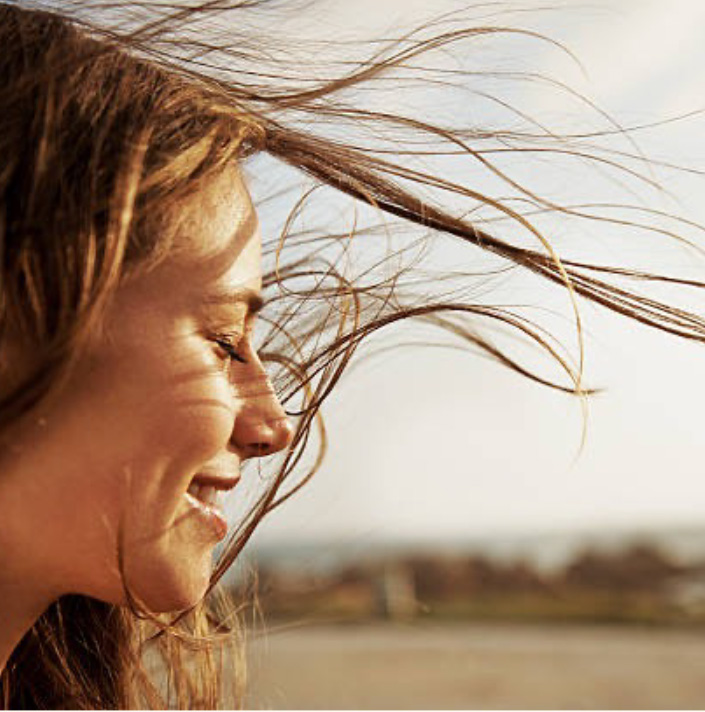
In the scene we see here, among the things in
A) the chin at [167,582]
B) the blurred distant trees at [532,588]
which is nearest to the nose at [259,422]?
the chin at [167,582]

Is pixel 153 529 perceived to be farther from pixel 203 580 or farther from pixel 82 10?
pixel 82 10

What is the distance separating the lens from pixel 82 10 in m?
2.82

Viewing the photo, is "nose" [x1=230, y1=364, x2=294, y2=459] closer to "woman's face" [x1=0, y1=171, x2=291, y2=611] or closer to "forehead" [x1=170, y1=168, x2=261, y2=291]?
"woman's face" [x1=0, y1=171, x2=291, y2=611]

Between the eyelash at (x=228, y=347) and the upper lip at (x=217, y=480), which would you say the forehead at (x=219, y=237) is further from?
the upper lip at (x=217, y=480)

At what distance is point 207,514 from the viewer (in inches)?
95.6

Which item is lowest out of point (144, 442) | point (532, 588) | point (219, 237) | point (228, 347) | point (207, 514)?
point (532, 588)

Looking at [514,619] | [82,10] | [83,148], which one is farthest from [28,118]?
[514,619]

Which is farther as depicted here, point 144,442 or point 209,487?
point 209,487

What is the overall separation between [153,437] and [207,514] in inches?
8.5

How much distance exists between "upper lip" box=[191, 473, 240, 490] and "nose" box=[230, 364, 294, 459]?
0.20 ft

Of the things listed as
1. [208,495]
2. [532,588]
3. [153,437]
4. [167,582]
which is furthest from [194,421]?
[532,588]

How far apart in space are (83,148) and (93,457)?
562mm

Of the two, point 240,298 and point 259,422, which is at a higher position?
point 240,298

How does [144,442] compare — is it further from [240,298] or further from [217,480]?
[240,298]
